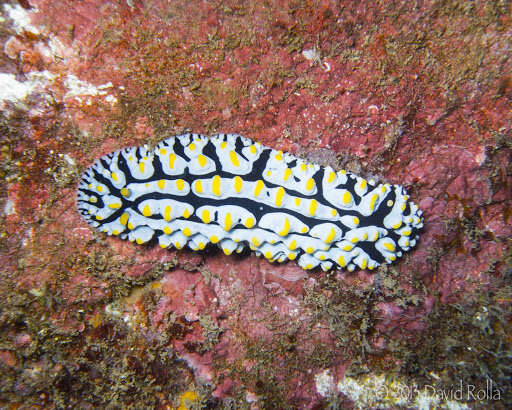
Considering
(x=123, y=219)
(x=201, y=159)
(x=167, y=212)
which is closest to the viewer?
(x=201, y=159)

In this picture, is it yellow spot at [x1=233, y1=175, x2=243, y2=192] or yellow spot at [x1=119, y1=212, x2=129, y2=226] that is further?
yellow spot at [x1=119, y1=212, x2=129, y2=226]

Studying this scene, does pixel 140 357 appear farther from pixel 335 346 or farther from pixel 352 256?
pixel 352 256

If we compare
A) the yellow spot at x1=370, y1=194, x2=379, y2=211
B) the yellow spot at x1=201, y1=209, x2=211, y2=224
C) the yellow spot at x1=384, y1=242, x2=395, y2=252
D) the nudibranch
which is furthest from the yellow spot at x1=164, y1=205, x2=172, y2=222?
the yellow spot at x1=384, y1=242, x2=395, y2=252

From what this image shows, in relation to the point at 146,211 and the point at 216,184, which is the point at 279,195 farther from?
the point at 146,211

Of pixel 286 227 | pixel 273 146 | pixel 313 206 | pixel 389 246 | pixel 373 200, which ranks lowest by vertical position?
pixel 389 246

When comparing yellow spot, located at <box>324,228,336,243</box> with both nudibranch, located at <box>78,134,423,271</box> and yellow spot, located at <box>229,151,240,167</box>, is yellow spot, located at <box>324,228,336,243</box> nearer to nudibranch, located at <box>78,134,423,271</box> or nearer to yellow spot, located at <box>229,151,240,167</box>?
nudibranch, located at <box>78,134,423,271</box>

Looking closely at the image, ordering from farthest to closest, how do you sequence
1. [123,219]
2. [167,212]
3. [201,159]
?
[123,219]
[167,212]
[201,159]

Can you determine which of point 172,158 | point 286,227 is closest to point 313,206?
point 286,227

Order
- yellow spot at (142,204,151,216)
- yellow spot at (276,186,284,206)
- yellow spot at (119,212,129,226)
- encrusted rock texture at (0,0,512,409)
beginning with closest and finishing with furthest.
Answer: encrusted rock texture at (0,0,512,409) → yellow spot at (276,186,284,206) → yellow spot at (142,204,151,216) → yellow spot at (119,212,129,226)
